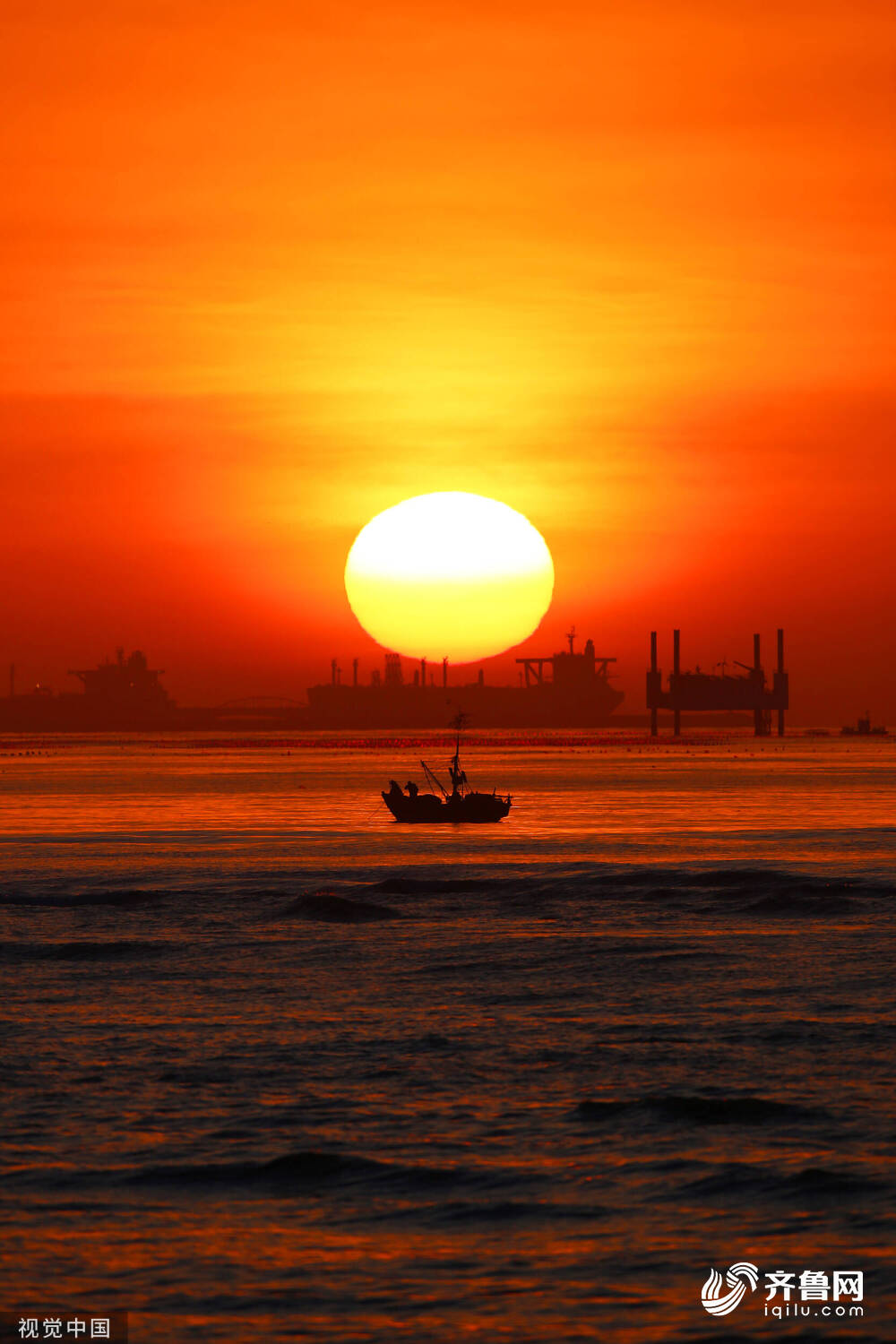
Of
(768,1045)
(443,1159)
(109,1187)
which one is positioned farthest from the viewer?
(768,1045)

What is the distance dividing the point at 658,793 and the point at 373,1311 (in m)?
118

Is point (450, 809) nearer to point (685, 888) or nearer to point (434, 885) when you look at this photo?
point (434, 885)

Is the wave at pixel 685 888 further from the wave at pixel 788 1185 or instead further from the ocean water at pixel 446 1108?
the wave at pixel 788 1185

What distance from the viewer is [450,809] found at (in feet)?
322

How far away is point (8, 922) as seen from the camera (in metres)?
47.2

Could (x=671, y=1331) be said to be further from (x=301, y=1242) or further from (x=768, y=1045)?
(x=768, y=1045)

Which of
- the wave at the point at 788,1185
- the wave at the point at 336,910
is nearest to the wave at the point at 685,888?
the wave at the point at 336,910

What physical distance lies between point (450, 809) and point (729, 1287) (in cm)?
8207

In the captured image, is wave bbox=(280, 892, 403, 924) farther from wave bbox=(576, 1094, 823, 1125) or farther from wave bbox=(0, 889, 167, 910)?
wave bbox=(576, 1094, 823, 1125)

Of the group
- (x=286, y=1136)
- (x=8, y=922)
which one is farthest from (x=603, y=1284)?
(x=8, y=922)

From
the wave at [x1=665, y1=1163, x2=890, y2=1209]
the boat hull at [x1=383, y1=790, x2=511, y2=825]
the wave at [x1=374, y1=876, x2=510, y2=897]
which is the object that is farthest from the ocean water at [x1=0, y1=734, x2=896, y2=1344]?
the boat hull at [x1=383, y1=790, x2=511, y2=825]

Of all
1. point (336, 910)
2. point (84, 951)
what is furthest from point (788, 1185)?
point (336, 910)

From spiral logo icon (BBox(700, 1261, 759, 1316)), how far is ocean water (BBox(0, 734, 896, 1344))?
18 cm

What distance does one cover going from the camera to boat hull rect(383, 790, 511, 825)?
9625 cm
